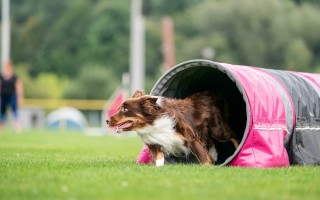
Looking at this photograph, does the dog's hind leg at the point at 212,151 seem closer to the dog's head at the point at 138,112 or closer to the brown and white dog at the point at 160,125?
the brown and white dog at the point at 160,125

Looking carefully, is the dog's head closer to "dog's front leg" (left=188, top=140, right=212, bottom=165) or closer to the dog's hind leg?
"dog's front leg" (left=188, top=140, right=212, bottom=165)

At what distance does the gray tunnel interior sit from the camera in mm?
10016

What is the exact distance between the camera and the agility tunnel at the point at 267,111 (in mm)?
8750

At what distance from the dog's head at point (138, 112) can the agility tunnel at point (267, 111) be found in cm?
86

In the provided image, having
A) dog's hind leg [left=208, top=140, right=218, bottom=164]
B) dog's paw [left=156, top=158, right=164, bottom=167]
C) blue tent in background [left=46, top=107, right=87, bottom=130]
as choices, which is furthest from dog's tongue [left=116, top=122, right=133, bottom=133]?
blue tent in background [left=46, top=107, right=87, bottom=130]

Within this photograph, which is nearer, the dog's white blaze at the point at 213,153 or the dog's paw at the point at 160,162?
the dog's paw at the point at 160,162

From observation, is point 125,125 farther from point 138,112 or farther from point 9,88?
point 9,88

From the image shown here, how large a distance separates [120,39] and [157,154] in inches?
2015

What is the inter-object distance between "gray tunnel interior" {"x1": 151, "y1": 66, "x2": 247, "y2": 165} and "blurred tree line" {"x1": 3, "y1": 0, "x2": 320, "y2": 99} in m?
41.1

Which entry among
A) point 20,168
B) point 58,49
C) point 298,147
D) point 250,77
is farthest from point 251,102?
point 58,49

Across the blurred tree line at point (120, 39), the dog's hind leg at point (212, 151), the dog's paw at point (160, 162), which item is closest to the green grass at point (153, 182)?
the dog's paw at point (160, 162)

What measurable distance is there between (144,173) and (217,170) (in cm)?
87

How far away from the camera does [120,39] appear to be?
59.8 metres

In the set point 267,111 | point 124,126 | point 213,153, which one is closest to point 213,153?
point 213,153
